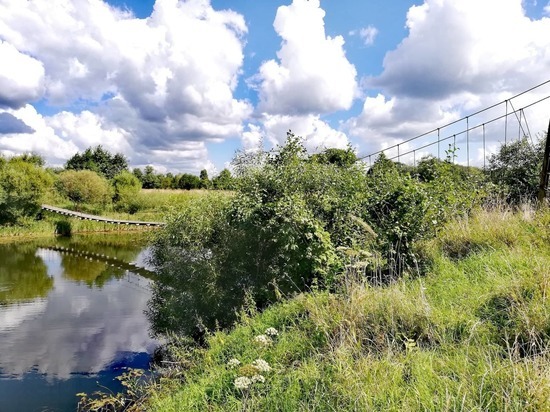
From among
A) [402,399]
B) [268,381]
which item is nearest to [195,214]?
[268,381]

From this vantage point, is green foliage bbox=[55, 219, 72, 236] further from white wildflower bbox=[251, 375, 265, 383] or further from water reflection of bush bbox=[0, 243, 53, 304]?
white wildflower bbox=[251, 375, 265, 383]

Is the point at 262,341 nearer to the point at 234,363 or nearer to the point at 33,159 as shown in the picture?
the point at 234,363

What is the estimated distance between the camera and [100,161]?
4916 centimetres

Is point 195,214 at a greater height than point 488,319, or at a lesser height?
greater

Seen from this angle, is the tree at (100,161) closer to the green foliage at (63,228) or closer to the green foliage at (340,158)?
the green foliage at (63,228)

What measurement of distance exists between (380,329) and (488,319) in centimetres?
77

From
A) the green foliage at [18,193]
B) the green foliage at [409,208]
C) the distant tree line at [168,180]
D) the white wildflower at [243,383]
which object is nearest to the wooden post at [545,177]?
the green foliage at [409,208]

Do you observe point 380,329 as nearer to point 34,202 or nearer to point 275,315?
point 275,315

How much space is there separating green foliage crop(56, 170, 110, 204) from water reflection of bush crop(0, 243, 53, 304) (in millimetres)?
10488

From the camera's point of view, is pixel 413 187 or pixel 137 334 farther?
pixel 137 334

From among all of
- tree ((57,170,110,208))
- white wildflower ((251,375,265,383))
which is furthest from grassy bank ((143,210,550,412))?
tree ((57,170,110,208))

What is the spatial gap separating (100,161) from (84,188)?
17421 mm

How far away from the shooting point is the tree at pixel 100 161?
47.9m

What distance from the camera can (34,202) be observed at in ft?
91.7
